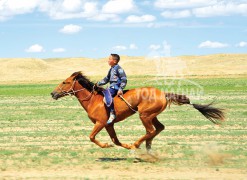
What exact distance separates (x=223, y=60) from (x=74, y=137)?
10911 centimetres

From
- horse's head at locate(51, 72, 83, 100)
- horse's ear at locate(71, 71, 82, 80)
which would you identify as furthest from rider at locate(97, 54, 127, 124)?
horse's head at locate(51, 72, 83, 100)

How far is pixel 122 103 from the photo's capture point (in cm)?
1209

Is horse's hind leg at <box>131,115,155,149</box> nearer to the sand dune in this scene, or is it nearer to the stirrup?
the stirrup

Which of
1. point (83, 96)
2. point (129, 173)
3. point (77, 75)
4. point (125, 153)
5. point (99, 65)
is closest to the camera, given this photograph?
point (129, 173)

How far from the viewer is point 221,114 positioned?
1270cm

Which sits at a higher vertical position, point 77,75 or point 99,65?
point 99,65

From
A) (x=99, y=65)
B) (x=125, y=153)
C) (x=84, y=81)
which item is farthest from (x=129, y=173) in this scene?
(x=99, y=65)

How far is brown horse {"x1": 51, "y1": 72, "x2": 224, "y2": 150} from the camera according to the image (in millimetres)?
11961

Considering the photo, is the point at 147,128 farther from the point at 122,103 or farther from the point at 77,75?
the point at 77,75

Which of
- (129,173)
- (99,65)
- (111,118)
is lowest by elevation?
(129,173)

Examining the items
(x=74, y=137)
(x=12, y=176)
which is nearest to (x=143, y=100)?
(x=12, y=176)

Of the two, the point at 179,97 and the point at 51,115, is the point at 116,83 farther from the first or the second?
the point at 51,115

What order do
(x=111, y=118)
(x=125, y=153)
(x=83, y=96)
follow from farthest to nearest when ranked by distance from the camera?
(x=125, y=153), (x=83, y=96), (x=111, y=118)

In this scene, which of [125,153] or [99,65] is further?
[99,65]
